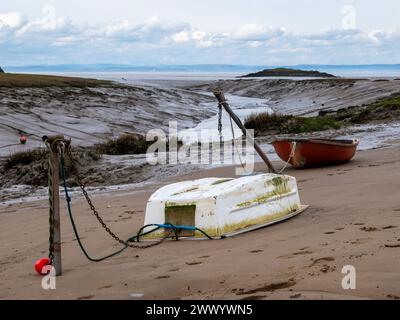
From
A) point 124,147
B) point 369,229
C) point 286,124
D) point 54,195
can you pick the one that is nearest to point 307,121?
point 286,124

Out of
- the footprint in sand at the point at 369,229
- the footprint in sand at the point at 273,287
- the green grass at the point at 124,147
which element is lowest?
the green grass at the point at 124,147

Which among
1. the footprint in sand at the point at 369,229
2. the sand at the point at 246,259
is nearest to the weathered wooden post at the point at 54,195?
the sand at the point at 246,259

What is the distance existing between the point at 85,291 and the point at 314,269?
1920 millimetres

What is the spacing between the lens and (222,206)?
732cm

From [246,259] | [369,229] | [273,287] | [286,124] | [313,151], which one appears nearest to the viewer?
[273,287]

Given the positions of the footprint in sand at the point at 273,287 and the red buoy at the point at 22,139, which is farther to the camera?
the red buoy at the point at 22,139

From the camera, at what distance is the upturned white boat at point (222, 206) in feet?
23.9

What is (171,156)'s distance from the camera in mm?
16891

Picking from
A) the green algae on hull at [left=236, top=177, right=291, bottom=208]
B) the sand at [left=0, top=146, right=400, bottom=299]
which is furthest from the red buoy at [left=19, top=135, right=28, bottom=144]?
the green algae on hull at [left=236, top=177, right=291, bottom=208]

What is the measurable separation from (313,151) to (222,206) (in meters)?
6.14

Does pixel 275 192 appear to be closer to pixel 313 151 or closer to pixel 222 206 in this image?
pixel 222 206

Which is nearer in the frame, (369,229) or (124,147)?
(369,229)

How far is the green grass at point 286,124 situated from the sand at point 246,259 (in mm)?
11990

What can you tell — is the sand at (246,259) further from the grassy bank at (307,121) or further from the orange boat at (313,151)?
the grassy bank at (307,121)
